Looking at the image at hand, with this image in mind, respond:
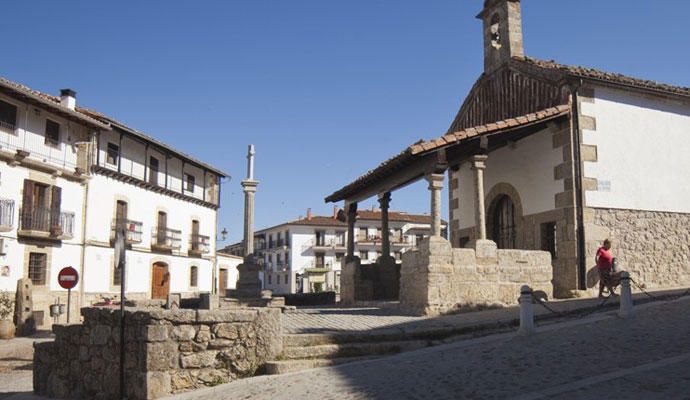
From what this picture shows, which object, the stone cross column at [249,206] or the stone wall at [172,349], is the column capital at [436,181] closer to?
the stone wall at [172,349]

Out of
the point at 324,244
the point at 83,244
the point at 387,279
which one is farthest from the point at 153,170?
the point at 324,244

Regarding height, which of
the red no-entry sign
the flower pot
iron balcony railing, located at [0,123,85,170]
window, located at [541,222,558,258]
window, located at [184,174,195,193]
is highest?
window, located at [184,174,195,193]

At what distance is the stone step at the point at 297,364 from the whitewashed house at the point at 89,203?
52.2 ft

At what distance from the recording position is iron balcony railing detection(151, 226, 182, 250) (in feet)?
94.8

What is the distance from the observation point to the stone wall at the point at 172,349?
682 cm

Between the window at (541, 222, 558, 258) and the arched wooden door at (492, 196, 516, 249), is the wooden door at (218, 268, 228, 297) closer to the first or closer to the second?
the arched wooden door at (492, 196, 516, 249)

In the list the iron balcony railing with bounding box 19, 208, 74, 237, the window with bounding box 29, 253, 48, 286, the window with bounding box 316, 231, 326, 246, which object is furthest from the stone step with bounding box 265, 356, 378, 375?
the window with bounding box 316, 231, 326, 246

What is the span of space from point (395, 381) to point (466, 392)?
0.85 m

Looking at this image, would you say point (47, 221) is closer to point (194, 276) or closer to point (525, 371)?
point (194, 276)

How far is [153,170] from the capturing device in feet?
96.0

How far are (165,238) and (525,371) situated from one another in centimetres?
2593

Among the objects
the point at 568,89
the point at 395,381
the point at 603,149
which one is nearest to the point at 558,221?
the point at 603,149

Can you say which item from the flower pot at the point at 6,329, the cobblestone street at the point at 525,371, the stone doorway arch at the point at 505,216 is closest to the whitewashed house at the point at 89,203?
the flower pot at the point at 6,329

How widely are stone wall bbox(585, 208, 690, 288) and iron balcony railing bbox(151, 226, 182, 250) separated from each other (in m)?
21.9
